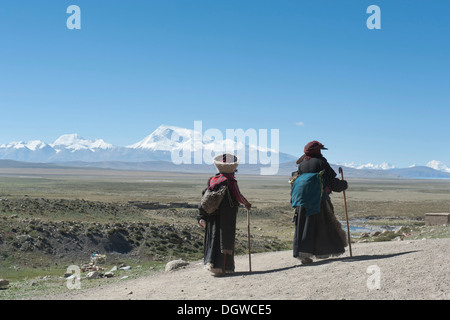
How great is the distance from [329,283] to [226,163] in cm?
349

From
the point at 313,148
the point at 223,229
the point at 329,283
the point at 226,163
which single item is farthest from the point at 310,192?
the point at 329,283

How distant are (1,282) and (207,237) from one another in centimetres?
919

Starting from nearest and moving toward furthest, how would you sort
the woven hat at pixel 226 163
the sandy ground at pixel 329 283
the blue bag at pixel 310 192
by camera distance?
the sandy ground at pixel 329 283 < the blue bag at pixel 310 192 < the woven hat at pixel 226 163

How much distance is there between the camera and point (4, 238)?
26.8 metres

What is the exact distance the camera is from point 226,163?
32.3ft

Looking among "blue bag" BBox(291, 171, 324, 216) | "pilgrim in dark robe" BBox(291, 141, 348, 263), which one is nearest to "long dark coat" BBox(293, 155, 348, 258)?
"pilgrim in dark robe" BBox(291, 141, 348, 263)

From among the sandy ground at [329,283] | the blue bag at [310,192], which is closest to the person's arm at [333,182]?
the blue bag at [310,192]

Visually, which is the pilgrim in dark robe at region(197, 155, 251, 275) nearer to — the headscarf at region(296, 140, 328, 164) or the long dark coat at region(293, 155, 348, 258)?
the long dark coat at region(293, 155, 348, 258)

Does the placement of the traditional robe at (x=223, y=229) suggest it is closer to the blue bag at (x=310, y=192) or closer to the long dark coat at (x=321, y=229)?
the blue bag at (x=310, y=192)

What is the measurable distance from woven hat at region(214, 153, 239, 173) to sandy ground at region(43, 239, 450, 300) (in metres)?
2.29

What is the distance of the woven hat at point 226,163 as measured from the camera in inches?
388

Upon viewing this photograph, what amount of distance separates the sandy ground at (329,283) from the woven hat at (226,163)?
2.29 meters

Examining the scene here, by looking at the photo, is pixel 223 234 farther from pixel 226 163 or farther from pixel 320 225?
pixel 320 225
